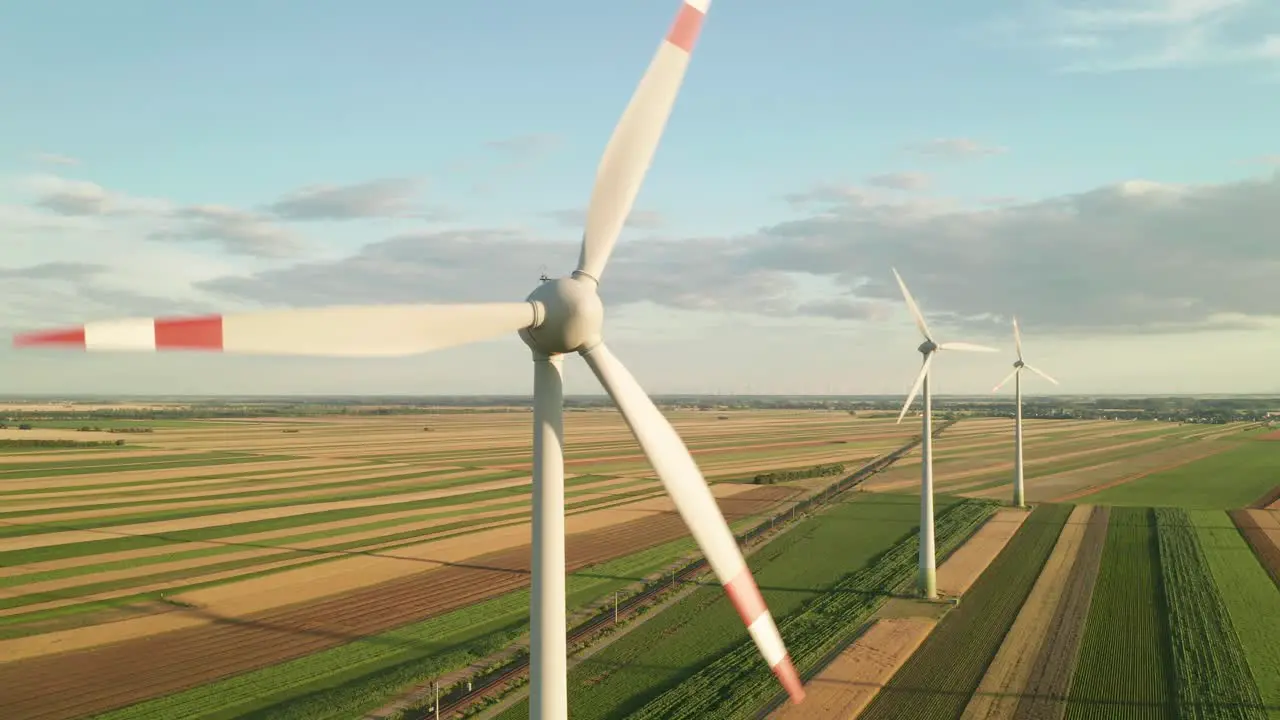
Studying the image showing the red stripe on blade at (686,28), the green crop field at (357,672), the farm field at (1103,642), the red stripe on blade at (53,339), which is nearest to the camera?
the red stripe on blade at (53,339)

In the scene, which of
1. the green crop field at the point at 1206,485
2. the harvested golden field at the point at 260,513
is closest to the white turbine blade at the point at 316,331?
the harvested golden field at the point at 260,513

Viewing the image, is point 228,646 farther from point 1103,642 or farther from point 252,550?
point 1103,642

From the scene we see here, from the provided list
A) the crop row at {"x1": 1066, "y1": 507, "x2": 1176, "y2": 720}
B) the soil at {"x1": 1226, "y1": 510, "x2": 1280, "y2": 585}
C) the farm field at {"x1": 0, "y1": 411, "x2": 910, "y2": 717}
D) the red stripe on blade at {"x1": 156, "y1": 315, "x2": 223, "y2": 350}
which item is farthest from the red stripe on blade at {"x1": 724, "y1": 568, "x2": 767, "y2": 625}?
the soil at {"x1": 1226, "y1": 510, "x2": 1280, "y2": 585}

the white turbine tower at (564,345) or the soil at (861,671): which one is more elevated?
the white turbine tower at (564,345)

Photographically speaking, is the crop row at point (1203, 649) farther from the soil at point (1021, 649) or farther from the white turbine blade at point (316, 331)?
the white turbine blade at point (316, 331)

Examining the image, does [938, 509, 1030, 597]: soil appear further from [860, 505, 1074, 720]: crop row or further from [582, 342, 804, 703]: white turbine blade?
[582, 342, 804, 703]: white turbine blade

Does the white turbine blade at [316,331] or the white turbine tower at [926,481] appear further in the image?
Answer: the white turbine tower at [926,481]

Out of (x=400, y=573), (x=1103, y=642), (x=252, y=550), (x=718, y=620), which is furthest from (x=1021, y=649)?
(x=252, y=550)
